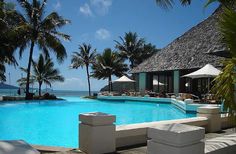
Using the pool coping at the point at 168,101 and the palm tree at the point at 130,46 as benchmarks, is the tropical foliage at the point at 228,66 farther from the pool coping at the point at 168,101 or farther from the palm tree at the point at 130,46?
the palm tree at the point at 130,46

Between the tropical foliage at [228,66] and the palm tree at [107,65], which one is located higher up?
the palm tree at [107,65]

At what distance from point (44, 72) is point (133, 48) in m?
13.2

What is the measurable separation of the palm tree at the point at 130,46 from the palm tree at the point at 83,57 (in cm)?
502

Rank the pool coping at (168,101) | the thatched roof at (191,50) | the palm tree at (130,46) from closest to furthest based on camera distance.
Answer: the pool coping at (168,101), the thatched roof at (191,50), the palm tree at (130,46)

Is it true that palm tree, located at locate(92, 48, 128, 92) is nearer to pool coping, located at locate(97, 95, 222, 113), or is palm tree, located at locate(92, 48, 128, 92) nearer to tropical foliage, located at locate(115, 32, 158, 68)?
tropical foliage, located at locate(115, 32, 158, 68)

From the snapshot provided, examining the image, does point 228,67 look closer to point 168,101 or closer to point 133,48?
point 168,101

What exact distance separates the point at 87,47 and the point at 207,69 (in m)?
20.2

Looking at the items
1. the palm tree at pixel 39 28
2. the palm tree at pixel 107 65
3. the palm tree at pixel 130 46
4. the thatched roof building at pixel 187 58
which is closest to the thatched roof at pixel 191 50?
the thatched roof building at pixel 187 58

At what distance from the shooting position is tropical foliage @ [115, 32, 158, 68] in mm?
38344

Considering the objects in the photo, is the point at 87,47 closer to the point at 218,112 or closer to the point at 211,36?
the point at 211,36

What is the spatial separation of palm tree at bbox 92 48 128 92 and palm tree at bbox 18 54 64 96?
559 centimetres

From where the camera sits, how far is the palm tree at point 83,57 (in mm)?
34469

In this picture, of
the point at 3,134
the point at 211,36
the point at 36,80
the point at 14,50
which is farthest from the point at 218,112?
the point at 36,80

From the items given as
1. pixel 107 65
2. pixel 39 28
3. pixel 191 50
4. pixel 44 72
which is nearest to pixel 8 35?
pixel 39 28
